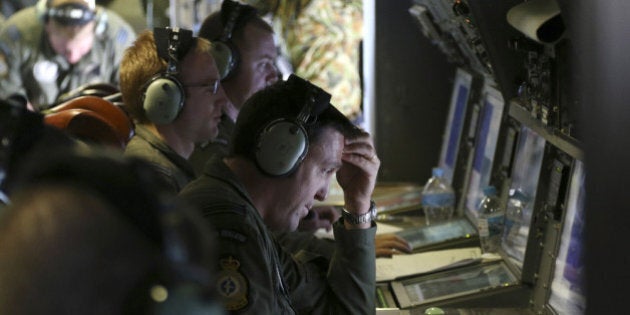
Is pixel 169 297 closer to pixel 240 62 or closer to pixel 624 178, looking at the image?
pixel 624 178

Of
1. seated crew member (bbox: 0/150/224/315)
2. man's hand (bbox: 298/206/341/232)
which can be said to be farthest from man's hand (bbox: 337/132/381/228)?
seated crew member (bbox: 0/150/224/315)

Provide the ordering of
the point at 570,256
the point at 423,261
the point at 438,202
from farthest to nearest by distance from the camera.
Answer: the point at 438,202
the point at 423,261
the point at 570,256

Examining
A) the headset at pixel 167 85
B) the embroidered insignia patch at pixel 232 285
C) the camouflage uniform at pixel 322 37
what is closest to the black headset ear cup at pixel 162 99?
the headset at pixel 167 85

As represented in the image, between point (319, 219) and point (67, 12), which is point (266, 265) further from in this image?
point (67, 12)

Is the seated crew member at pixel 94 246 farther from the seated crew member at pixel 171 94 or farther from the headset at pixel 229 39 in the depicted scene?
the headset at pixel 229 39

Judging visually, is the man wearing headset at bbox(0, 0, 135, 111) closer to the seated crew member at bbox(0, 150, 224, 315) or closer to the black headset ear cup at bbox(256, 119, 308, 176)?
the black headset ear cup at bbox(256, 119, 308, 176)

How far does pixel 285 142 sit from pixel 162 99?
2.96ft

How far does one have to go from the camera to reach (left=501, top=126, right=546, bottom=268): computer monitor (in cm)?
301

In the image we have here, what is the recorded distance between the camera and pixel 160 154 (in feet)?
9.79

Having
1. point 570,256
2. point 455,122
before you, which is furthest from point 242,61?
point 570,256

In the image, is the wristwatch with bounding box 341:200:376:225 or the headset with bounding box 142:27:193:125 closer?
the wristwatch with bounding box 341:200:376:225

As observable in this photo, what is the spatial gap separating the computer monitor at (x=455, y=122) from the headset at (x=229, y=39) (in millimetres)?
967

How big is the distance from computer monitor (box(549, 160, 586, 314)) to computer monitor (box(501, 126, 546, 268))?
0.28 m

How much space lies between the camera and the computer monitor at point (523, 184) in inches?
119
